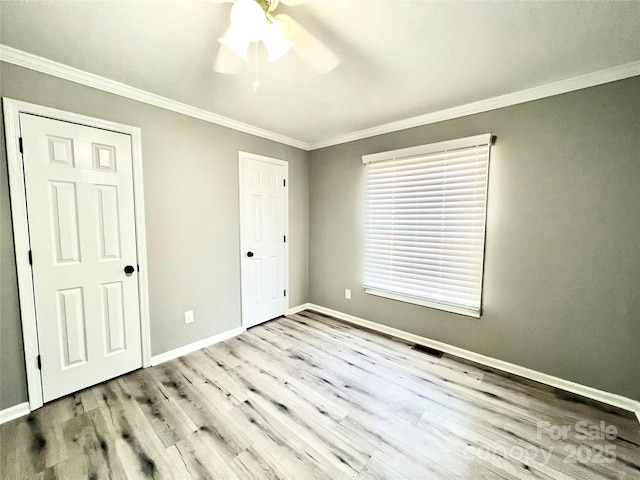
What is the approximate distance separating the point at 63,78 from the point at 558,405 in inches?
169

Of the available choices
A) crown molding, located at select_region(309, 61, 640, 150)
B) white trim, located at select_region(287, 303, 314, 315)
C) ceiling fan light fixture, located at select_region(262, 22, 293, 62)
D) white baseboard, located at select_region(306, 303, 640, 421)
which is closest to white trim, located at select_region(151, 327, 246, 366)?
white trim, located at select_region(287, 303, 314, 315)

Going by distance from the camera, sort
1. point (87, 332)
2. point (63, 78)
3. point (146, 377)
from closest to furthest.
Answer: point (63, 78)
point (87, 332)
point (146, 377)

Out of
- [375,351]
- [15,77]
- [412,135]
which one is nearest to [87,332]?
[15,77]

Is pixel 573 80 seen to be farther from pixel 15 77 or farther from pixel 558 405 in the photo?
pixel 15 77

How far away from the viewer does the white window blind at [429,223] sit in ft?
7.73

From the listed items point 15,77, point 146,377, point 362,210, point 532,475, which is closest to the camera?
point 532,475

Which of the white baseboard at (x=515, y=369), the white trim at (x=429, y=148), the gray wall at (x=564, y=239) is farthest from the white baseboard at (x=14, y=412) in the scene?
the white trim at (x=429, y=148)

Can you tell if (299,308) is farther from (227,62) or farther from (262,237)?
(227,62)

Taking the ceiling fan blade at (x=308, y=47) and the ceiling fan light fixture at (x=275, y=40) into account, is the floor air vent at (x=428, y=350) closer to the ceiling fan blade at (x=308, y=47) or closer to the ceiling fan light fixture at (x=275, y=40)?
the ceiling fan blade at (x=308, y=47)

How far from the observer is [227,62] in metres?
1.61

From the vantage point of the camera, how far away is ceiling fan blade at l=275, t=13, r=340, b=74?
1.34 m

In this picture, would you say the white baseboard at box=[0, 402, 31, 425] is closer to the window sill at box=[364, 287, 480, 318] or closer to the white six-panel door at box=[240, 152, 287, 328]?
the white six-panel door at box=[240, 152, 287, 328]

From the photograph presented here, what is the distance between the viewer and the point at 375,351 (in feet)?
8.51

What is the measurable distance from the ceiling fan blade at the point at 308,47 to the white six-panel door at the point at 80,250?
5.36ft
